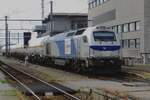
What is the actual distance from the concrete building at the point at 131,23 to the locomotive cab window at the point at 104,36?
18985mm

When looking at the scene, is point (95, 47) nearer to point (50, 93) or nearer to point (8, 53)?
point (50, 93)

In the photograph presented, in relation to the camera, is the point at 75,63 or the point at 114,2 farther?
the point at 114,2

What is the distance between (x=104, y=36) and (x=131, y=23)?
27059 millimetres

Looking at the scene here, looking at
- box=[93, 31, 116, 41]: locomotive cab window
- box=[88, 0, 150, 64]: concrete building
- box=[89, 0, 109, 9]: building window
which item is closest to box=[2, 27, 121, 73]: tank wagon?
box=[93, 31, 116, 41]: locomotive cab window

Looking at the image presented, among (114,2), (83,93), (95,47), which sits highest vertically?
(114,2)

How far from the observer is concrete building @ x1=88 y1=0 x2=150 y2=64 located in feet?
168

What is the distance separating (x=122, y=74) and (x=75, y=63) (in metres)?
3.68

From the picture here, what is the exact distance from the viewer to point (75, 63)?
31953 mm

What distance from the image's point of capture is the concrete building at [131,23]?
51.1 metres

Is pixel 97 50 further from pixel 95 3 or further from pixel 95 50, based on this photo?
pixel 95 3

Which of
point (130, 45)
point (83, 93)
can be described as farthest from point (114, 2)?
point (83, 93)

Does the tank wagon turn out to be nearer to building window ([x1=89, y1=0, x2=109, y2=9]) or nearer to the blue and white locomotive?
the blue and white locomotive

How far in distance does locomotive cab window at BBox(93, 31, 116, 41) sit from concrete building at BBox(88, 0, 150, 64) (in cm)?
1899

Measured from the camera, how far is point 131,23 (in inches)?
2191
